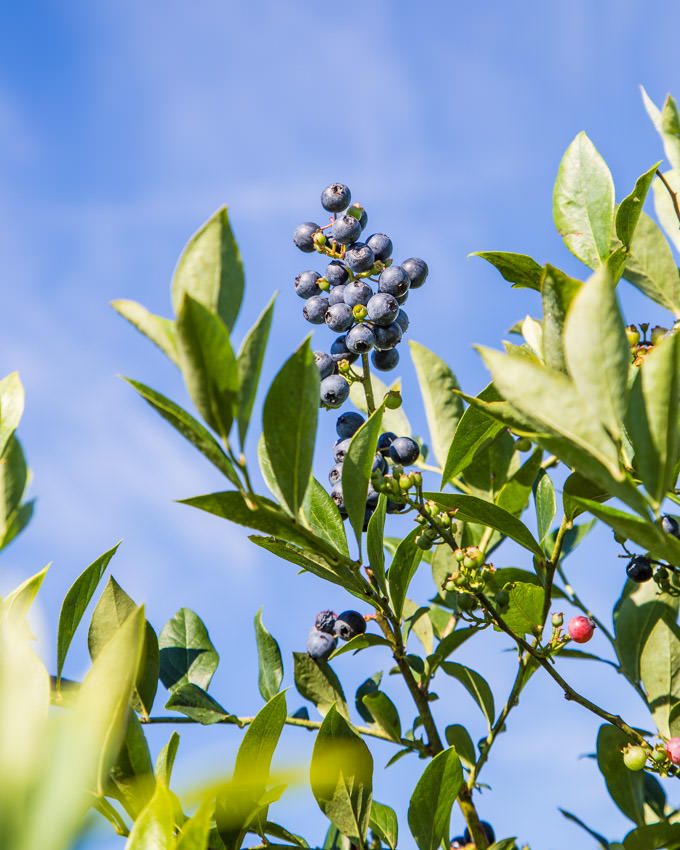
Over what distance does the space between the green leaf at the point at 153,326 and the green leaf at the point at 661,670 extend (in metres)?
1.52

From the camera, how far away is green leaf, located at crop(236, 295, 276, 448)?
3.24 ft

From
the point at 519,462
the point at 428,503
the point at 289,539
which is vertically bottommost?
the point at 289,539

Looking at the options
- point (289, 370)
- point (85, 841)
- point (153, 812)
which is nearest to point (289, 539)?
point (289, 370)

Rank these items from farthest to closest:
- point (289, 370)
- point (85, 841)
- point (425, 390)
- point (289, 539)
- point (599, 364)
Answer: point (425, 390)
point (289, 539)
point (289, 370)
point (599, 364)
point (85, 841)

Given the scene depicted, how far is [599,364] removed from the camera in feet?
2.91

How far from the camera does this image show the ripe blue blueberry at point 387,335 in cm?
180

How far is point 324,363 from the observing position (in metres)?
1.77

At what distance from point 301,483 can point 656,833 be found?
1097 millimetres

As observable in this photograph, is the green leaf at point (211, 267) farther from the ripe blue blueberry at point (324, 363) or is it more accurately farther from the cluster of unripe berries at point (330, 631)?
the cluster of unripe berries at point (330, 631)

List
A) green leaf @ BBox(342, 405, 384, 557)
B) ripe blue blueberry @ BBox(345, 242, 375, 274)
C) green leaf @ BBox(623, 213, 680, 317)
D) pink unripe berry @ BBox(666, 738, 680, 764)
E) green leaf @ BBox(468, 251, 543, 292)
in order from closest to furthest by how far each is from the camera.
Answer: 1. green leaf @ BBox(342, 405, 384, 557)
2. green leaf @ BBox(468, 251, 543, 292)
3. pink unripe berry @ BBox(666, 738, 680, 764)
4. ripe blue blueberry @ BBox(345, 242, 375, 274)
5. green leaf @ BBox(623, 213, 680, 317)

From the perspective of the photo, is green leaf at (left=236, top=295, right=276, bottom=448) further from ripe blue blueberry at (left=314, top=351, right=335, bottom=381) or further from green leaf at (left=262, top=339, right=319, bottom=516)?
ripe blue blueberry at (left=314, top=351, right=335, bottom=381)

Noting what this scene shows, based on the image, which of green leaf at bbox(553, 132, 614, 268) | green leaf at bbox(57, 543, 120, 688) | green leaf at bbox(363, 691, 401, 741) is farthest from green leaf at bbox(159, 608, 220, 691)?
green leaf at bbox(553, 132, 614, 268)

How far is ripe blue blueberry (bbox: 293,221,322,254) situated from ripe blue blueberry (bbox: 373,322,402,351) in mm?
316

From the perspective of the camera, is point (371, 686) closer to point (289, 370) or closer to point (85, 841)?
point (289, 370)
